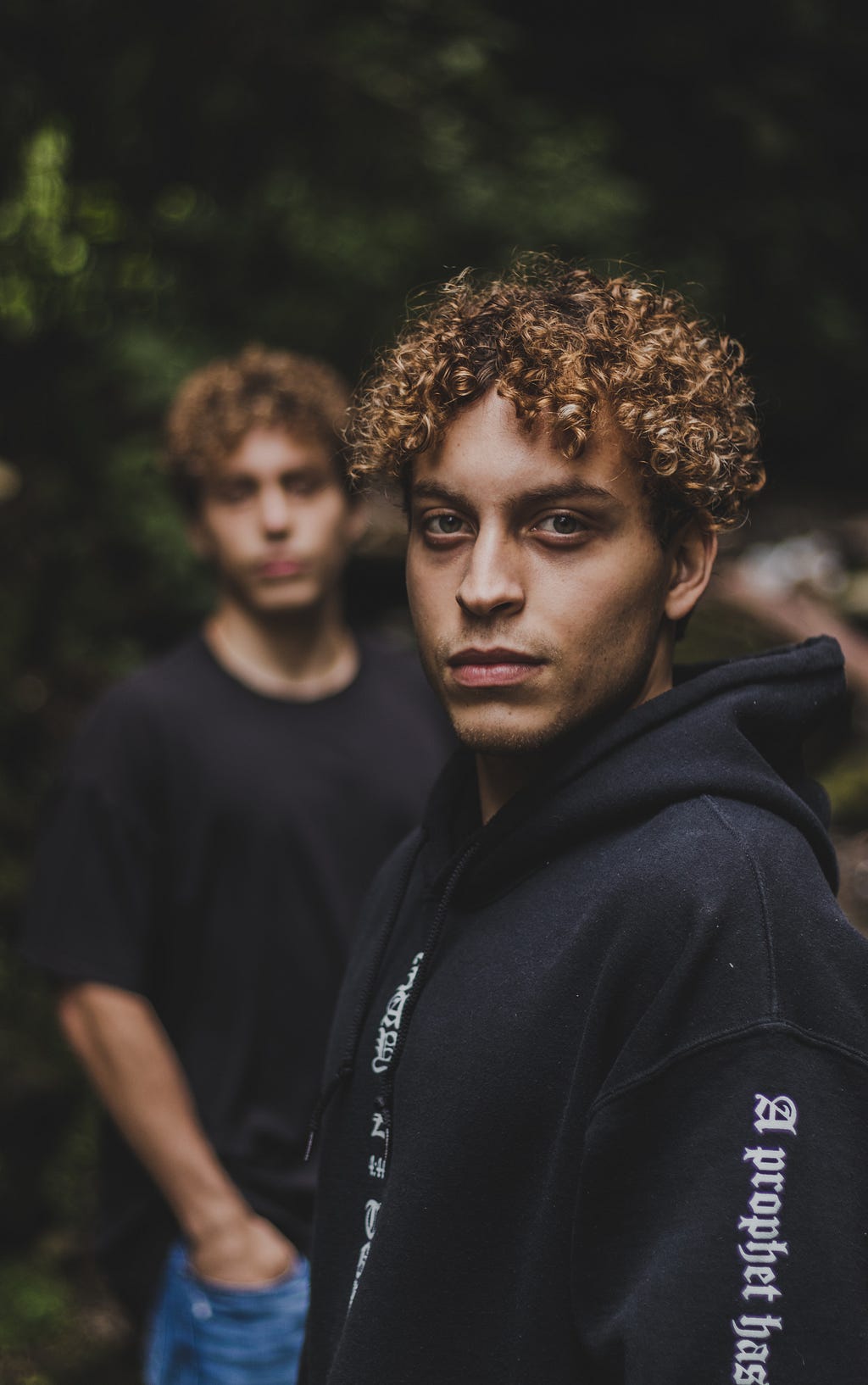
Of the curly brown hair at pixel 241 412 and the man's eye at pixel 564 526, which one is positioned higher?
the curly brown hair at pixel 241 412

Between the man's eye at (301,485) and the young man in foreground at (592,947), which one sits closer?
the young man in foreground at (592,947)

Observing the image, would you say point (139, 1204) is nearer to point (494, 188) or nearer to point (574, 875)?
point (574, 875)

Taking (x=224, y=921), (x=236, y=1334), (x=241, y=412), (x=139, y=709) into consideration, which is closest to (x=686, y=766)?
(x=224, y=921)

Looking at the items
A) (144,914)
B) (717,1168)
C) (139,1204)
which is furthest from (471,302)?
(139,1204)

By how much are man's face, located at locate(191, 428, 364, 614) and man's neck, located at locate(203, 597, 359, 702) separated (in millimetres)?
45

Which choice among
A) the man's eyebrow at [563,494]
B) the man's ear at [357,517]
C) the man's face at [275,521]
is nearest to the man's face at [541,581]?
the man's eyebrow at [563,494]

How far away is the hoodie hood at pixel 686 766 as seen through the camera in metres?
1.28

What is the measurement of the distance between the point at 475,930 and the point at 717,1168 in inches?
16.5

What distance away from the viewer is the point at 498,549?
1.34 m

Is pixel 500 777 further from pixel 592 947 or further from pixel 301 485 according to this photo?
pixel 301 485

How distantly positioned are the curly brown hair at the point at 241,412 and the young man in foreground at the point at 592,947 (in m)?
1.23

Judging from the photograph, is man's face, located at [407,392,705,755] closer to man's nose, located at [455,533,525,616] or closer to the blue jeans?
man's nose, located at [455,533,525,616]

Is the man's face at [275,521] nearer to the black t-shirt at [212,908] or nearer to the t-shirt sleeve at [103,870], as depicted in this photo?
the black t-shirt at [212,908]

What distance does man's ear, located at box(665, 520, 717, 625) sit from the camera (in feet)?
4.69
